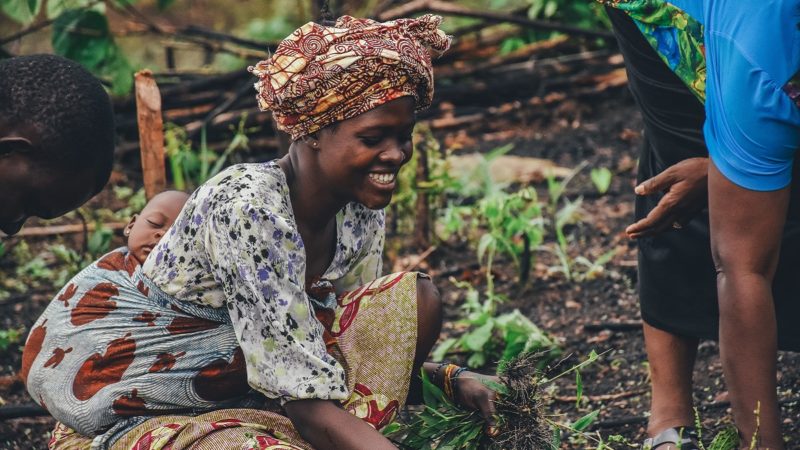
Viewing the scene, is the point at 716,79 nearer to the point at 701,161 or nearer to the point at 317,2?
the point at 701,161

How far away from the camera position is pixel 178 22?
950 centimetres

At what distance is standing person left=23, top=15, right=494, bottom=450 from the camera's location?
242 centimetres

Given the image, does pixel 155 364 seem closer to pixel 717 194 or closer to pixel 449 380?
pixel 449 380

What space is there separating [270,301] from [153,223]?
58 centimetres

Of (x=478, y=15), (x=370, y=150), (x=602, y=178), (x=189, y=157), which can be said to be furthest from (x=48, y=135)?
(x=478, y=15)

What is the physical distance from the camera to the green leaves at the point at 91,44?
4699 millimetres

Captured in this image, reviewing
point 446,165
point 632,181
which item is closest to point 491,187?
point 446,165

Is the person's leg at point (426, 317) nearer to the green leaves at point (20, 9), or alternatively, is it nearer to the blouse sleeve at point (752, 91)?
the blouse sleeve at point (752, 91)

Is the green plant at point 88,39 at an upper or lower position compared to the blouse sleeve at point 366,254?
upper

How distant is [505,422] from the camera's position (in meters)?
2.60

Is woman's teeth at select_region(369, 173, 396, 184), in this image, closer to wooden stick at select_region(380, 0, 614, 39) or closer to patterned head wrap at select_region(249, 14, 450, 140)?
patterned head wrap at select_region(249, 14, 450, 140)

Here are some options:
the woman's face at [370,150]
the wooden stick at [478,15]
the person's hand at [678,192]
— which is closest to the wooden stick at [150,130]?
the woman's face at [370,150]

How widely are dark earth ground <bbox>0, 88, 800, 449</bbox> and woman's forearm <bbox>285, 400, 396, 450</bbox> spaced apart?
0.80 meters

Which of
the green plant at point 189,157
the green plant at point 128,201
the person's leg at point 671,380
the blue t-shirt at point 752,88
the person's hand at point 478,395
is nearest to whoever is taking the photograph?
the blue t-shirt at point 752,88
